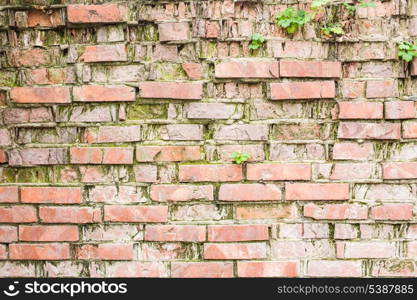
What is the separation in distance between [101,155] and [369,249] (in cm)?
108

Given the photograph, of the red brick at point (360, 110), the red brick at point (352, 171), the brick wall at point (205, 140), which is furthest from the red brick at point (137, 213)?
the red brick at point (360, 110)

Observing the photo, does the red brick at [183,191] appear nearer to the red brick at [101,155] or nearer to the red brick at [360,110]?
the red brick at [101,155]

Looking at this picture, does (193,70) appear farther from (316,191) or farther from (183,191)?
(316,191)

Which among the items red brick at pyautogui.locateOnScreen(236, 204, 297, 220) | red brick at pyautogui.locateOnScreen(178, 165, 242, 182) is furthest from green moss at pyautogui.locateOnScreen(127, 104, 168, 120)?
red brick at pyautogui.locateOnScreen(236, 204, 297, 220)

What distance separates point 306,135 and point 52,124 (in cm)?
97

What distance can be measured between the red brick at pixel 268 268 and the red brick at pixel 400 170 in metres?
0.49

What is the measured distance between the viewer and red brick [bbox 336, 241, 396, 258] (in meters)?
1.53

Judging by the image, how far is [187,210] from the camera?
60.6 inches

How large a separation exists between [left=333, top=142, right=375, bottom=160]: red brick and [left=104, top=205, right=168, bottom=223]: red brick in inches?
27.0

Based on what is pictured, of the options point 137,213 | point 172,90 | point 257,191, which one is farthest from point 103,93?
point 257,191

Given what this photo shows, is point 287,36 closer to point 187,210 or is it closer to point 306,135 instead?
point 306,135

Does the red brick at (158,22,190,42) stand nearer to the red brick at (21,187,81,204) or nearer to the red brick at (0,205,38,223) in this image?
the red brick at (21,187,81,204)

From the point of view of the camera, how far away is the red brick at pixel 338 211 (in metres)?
1.51

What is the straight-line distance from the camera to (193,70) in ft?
4.95
